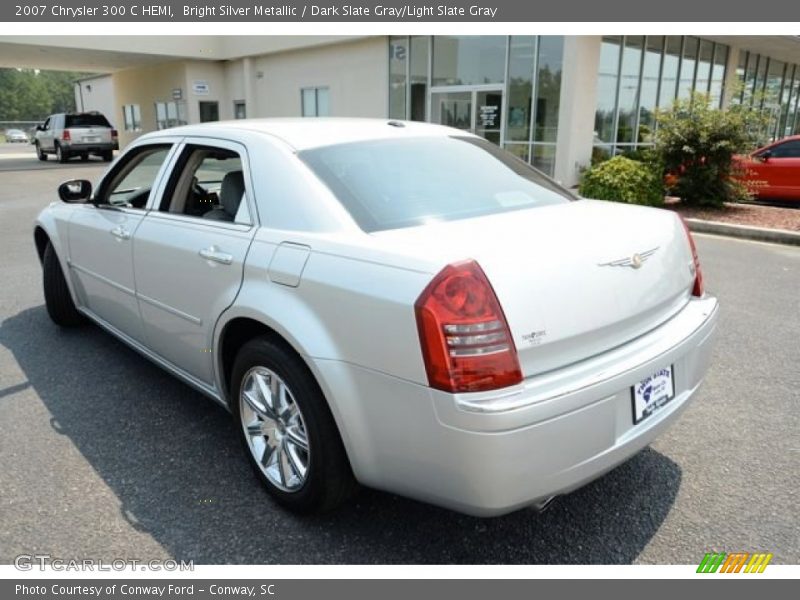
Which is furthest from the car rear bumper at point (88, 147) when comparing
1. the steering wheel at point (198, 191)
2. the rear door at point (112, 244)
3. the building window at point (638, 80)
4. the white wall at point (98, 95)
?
the steering wheel at point (198, 191)

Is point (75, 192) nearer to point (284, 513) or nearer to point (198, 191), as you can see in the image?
point (198, 191)

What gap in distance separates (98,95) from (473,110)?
34010mm

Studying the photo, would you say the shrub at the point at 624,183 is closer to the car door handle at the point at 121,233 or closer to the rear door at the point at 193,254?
the rear door at the point at 193,254

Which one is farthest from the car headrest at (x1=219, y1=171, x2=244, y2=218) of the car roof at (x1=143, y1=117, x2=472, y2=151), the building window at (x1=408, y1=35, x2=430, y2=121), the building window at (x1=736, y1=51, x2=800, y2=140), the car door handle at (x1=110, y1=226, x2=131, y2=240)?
the building window at (x1=736, y1=51, x2=800, y2=140)

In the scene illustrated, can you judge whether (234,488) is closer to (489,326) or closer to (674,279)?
(489,326)

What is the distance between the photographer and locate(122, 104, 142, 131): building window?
3203 cm

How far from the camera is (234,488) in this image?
3.05m

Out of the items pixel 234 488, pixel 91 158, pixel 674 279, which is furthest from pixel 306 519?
pixel 91 158

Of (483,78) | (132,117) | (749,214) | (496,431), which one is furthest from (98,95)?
(496,431)

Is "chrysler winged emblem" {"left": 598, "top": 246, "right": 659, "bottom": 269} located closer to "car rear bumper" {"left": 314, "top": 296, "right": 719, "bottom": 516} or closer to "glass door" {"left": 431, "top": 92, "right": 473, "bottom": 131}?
"car rear bumper" {"left": 314, "top": 296, "right": 719, "bottom": 516}

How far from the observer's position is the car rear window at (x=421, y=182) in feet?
8.87

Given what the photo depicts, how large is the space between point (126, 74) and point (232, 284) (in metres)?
34.3

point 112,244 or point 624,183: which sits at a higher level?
point 112,244

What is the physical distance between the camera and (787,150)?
11859 mm
